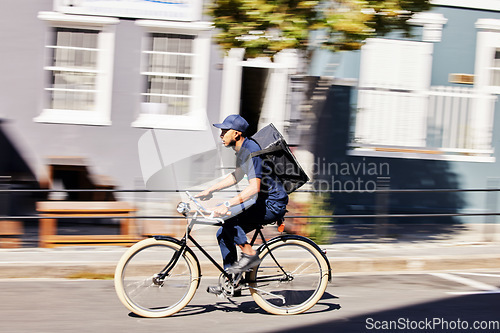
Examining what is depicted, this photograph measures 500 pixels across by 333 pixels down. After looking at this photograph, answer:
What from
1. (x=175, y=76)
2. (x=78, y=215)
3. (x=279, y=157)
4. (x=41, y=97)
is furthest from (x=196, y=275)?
(x=41, y=97)

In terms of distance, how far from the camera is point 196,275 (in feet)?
18.4

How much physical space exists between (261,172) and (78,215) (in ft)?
12.8

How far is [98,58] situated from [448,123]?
6.59 m

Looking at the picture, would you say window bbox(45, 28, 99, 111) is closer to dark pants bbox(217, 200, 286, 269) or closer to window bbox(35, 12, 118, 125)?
window bbox(35, 12, 118, 125)

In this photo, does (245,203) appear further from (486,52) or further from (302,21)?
(486,52)

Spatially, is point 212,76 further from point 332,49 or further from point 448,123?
point 448,123

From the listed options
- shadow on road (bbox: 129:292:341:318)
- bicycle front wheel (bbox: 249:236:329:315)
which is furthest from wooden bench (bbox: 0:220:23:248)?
bicycle front wheel (bbox: 249:236:329:315)

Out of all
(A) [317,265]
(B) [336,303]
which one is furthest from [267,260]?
(B) [336,303]

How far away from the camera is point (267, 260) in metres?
5.77

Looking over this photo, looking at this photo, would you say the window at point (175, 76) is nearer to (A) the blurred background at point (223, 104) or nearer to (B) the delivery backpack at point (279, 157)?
(A) the blurred background at point (223, 104)

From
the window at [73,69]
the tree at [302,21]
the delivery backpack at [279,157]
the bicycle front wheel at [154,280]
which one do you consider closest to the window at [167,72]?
the window at [73,69]

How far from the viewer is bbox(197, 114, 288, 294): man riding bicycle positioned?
546cm

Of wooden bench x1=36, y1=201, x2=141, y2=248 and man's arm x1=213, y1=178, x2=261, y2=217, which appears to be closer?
man's arm x1=213, y1=178, x2=261, y2=217

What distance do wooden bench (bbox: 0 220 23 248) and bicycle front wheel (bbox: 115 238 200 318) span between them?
352 centimetres
